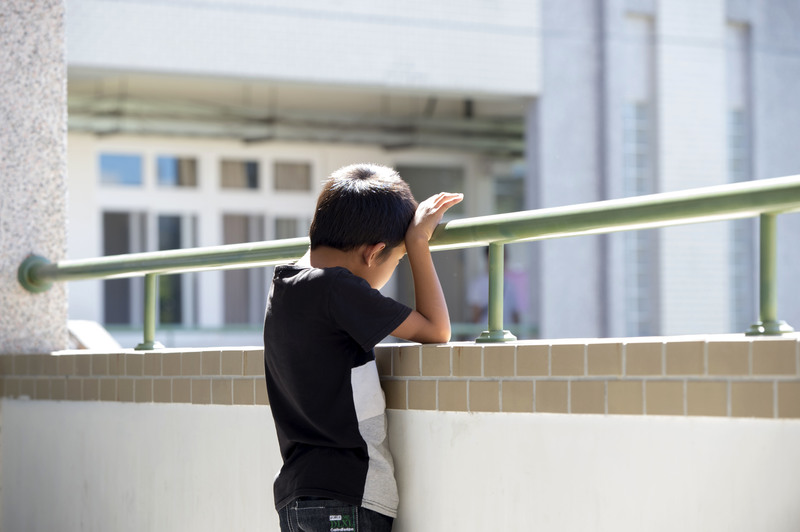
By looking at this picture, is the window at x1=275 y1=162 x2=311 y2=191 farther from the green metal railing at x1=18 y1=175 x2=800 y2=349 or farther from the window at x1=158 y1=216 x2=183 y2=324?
the green metal railing at x1=18 y1=175 x2=800 y2=349

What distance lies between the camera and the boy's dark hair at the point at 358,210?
296 centimetres

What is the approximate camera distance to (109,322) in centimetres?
1562

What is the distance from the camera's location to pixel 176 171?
16.1 m

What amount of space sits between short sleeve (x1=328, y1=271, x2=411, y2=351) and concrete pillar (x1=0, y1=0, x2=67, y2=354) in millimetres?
2843

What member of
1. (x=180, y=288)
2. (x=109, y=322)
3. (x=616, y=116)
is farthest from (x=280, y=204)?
(x=616, y=116)

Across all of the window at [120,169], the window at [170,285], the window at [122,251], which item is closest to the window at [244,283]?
the window at [170,285]

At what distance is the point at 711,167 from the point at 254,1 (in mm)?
6498

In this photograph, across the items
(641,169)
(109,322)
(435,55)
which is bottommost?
(109,322)

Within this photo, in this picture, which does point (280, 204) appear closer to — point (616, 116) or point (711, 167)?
point (616, 116)

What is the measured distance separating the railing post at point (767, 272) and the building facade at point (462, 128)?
11.8 metres

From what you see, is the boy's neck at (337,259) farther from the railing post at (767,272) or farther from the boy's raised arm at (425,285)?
the railing post at (767,272)

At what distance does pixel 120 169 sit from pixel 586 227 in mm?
13432

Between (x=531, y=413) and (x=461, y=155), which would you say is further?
(x=461, y=155)

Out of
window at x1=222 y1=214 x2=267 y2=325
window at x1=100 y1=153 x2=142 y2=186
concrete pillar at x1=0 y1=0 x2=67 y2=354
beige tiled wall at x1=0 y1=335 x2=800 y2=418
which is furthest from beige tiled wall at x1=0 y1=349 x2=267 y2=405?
window at x1=222 y1=214 x2=267 y2=325
